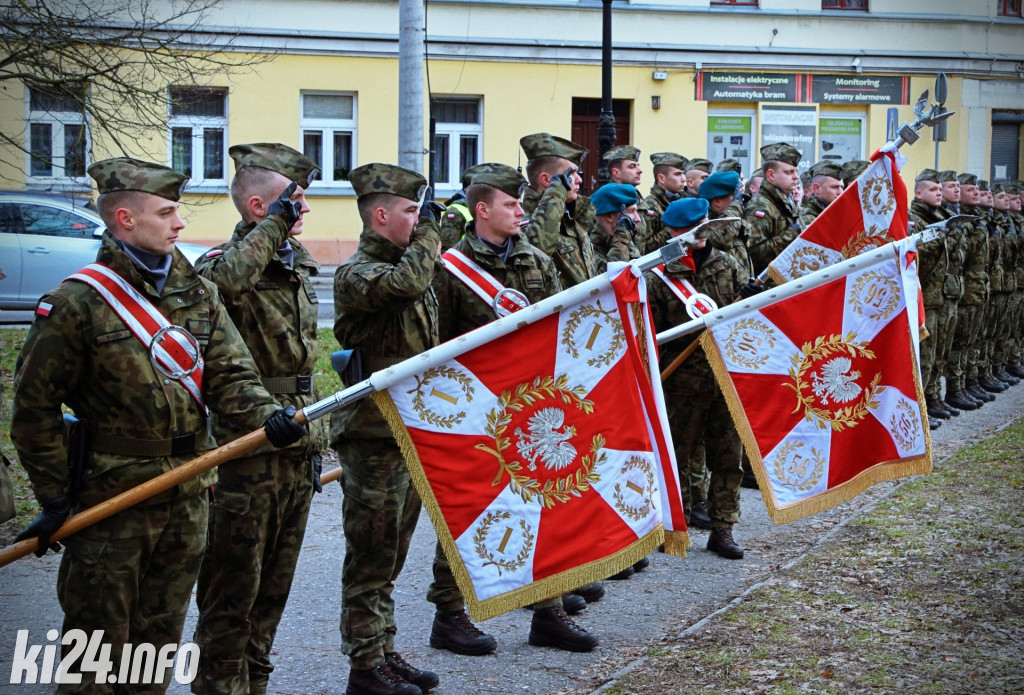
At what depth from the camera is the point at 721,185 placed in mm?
8266

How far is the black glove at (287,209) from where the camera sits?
190 inches

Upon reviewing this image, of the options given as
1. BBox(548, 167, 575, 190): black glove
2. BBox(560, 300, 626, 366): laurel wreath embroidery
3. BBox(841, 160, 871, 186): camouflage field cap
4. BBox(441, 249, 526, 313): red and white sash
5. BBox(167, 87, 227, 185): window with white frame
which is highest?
BBox(167, 87, 227, 185): window with white frame

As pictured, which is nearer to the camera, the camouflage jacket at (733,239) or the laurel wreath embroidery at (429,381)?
the laurel wreath embroidery at (429,381)

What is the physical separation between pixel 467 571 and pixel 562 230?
113 inches

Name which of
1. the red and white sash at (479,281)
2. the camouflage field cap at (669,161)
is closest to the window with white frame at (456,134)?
the camouflage field cap at (669,161)

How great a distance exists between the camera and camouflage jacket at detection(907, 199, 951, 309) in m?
12.5

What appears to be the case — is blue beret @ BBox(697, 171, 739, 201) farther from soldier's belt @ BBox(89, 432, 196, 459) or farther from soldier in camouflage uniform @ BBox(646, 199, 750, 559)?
soldier's belt @ BBox(89, 432, 196, 459)

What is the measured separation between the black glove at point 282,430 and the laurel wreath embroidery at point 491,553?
1.03 m

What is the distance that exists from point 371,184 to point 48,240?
12880 mm

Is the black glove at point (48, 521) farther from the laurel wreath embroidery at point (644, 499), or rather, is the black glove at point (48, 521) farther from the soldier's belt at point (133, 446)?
the laurel wreath embroidery at point (644, 499)

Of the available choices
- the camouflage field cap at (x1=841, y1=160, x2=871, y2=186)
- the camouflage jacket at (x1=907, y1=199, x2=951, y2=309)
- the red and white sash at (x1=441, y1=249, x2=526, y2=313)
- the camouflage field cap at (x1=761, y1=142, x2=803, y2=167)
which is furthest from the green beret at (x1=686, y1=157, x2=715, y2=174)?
the red and white sash at (x1=441, y1=249, x2=526, y2=313)

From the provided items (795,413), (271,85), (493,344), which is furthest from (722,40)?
(493,344)

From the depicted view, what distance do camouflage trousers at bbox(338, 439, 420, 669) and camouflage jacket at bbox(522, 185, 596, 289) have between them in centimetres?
174

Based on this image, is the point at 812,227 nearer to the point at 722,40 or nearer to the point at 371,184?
the point at 371,184
